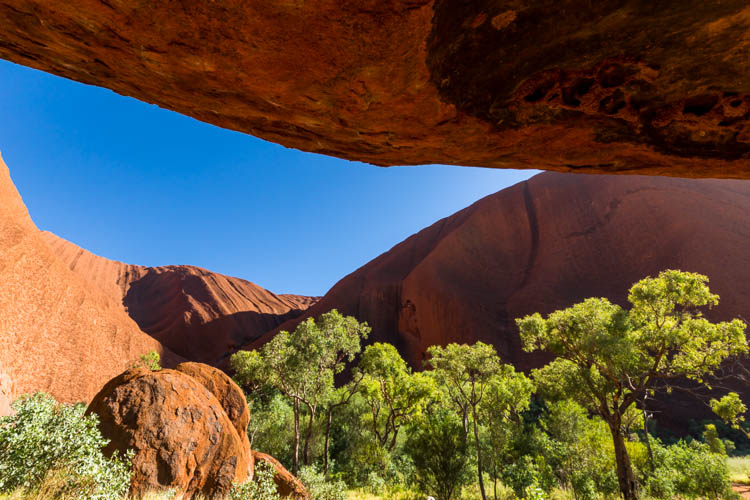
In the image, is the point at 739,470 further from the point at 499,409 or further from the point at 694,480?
the point at 499,409

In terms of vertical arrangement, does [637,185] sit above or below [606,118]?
above

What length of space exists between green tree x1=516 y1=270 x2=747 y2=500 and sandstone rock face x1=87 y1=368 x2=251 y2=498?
39.9ft

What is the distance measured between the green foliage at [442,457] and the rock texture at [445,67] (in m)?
13.4

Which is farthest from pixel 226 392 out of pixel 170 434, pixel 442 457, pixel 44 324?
pixel 44 324

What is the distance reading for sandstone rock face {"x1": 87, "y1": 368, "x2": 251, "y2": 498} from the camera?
684 cm

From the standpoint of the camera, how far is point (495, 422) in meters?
17.0

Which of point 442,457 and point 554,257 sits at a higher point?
point 554,257

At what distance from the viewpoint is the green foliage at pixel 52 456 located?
4031mm

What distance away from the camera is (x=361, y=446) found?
18.6m

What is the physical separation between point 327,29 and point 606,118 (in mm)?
3828

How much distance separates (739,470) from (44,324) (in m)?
53.4

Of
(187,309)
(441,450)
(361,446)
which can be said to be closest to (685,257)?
(441,450)

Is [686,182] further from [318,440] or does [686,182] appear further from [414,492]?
[318,440]

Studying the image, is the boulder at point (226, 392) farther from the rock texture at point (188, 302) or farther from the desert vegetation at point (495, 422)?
the rock texture at point (188, 302)
